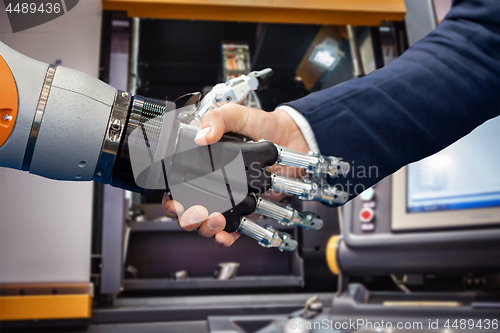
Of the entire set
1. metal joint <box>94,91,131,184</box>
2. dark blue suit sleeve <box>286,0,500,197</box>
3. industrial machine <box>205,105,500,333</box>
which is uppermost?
dark blue suit sleeve <box>286,0,500,197</box>

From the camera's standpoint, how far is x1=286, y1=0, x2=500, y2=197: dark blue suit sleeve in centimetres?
58

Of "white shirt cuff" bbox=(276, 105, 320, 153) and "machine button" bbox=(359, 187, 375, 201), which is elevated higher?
"white shirt cuff" bbox=(276, 105, 320, 153)

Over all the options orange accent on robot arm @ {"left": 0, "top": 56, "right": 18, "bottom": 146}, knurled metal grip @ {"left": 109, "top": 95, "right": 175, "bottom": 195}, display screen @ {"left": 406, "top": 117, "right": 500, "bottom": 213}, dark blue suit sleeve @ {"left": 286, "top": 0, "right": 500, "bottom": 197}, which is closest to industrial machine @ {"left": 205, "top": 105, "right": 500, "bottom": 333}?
display screen @ {"left": 406, "top": 117, "right": 500, "bottom": 213}

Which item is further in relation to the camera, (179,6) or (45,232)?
(179,6)

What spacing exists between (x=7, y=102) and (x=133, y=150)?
0.14 m

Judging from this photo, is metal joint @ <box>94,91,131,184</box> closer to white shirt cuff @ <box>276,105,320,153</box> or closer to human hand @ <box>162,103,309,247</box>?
human hand @ <box>162,103,309,247</box>

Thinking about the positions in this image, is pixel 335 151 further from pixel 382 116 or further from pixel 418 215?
pixel 418 215

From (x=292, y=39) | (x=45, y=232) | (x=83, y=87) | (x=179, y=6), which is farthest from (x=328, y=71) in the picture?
(x=83, y=87)

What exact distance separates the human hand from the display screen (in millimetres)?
665

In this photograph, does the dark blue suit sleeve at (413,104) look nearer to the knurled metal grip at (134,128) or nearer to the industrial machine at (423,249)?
the knurled metal grip at (134,128)

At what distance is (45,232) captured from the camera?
1254mm

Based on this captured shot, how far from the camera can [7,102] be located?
380 millimetres

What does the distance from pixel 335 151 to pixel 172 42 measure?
1.97 meters

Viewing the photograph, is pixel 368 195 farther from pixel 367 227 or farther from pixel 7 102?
pixel 7 102
